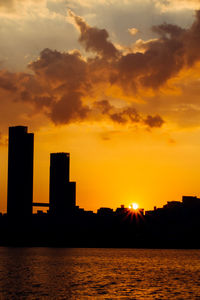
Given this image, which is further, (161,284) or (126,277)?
(126,277)

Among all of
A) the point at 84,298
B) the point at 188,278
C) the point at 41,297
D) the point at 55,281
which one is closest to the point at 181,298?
the point at 84,298

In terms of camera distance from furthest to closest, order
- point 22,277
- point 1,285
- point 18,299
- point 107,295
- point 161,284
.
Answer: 1. point 22,277
2. point 161,284
3. point 1,285
4. point 107,295
5. point 18,299

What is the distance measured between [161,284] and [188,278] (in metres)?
22.8

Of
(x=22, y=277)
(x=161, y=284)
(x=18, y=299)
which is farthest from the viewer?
(x=22, y=277)

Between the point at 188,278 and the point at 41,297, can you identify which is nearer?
the point at 41,297

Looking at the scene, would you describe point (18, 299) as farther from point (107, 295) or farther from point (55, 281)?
point (55, 281)

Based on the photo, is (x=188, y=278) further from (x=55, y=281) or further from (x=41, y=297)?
(x=41, y=297)

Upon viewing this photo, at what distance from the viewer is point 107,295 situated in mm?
104625

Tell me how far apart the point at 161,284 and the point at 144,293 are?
728 inches

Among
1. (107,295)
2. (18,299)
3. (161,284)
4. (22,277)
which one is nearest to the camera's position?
(18,299)

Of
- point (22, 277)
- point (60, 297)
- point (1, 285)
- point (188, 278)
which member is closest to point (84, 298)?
point (60, 297)

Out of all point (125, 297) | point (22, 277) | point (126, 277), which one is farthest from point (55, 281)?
point (125, 297)

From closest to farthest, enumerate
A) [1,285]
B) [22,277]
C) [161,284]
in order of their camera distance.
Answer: [1,285] → [161,284] → [22,277]

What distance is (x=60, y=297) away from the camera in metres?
101
